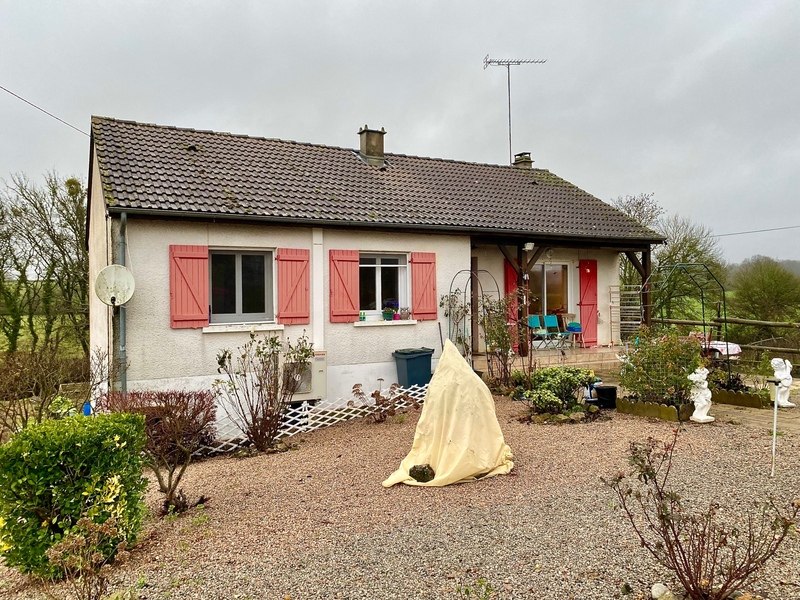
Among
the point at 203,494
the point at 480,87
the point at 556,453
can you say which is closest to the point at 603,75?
the point at 480,87

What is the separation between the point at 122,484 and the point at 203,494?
5.55 feet

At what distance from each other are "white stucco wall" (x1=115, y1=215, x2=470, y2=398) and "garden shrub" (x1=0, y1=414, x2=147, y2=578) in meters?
4.59

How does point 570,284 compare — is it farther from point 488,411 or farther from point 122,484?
point 122,484

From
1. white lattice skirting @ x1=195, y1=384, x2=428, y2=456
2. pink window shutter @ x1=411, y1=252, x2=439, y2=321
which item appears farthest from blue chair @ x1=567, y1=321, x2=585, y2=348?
white lattice skirting @ x1=195, y1=384, x2=428, y2=456

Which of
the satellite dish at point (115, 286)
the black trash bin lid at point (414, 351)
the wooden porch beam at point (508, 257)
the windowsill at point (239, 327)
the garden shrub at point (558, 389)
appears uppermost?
the wooden porch beam at point (508, 257)

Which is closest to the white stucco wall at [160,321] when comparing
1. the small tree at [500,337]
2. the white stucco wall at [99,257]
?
the white stucco wall at [99,257]

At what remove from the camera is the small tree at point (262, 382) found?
820 centimetres

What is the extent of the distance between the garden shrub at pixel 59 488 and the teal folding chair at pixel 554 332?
10904 mm

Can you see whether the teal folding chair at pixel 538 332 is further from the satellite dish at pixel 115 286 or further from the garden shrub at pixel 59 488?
the garden shrub at pixel 59 488

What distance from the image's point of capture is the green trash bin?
34.1 ft

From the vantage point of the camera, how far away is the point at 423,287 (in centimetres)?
1105

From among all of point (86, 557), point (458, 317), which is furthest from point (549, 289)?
point (86, 557)

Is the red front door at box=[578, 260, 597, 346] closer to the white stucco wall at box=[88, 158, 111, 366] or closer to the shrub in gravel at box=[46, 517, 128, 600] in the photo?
the white stucco wall at box=[88, 158, 111, 366]

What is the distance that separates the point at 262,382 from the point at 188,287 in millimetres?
1976
